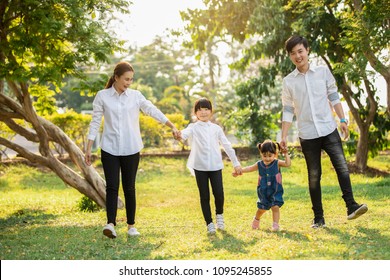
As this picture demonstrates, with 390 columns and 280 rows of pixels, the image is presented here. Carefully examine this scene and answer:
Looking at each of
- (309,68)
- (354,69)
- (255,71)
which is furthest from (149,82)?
(309,68)

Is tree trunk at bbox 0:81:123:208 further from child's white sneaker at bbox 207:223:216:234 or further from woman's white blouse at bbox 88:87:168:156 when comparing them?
child's white sneaker at bbox 207:223:216:234

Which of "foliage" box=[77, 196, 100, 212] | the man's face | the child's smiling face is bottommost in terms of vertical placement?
"foliage" box=[77, 196, 100, 212]

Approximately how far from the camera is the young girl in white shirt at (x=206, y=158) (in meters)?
7.48

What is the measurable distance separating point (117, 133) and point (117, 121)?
0.15 metres

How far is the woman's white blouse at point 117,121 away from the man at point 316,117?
1.49 meters

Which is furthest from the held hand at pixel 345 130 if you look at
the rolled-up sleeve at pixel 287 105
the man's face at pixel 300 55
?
the man's face at pixel 300 55

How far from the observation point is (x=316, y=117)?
7.23 m

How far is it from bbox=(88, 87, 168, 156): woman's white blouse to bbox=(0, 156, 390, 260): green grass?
100 centimetres

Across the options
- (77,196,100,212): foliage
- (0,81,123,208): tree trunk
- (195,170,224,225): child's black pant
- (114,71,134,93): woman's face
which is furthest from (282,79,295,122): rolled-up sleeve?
(77,196,100,212): foliage

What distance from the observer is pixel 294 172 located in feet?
60.0

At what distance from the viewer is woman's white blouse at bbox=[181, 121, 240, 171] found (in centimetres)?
749

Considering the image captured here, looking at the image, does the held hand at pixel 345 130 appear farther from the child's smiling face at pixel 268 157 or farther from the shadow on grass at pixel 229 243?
the shadow on grass at pixel 229 243
